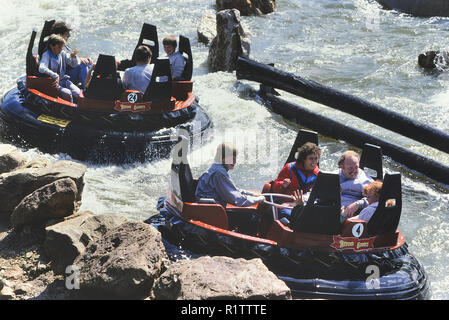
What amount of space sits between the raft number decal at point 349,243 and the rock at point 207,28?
10.3m

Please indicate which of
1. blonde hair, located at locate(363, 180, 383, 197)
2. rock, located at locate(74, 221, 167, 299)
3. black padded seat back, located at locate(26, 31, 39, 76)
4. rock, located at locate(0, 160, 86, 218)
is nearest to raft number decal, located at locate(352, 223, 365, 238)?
blonde hair, located at locate(363, 180, 383, 197)

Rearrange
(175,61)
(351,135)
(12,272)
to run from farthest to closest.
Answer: (351,135) → (175,61) → (12,272)

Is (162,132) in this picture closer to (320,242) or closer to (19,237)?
(19,237)

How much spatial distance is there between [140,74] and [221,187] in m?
3.24

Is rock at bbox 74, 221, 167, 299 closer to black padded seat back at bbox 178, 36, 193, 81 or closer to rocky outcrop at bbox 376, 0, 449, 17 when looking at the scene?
black padded seat back at bbox 178, 36, 193, 81

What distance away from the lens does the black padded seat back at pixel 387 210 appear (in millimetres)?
5891

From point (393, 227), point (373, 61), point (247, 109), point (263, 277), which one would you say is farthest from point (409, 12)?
point (263, 277)

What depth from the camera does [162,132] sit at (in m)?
8.97

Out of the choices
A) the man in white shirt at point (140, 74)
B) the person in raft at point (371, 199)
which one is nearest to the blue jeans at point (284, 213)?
the person in raft at point (371, 199)

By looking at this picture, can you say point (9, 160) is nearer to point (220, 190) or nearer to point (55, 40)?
point (55, 40)

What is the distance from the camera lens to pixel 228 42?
13.5 meters

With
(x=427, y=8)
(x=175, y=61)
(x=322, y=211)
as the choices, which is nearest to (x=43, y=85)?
(x=175, y=61)

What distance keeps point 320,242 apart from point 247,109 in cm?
560

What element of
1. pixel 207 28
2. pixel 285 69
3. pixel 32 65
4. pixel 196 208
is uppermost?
pixel 32 65
